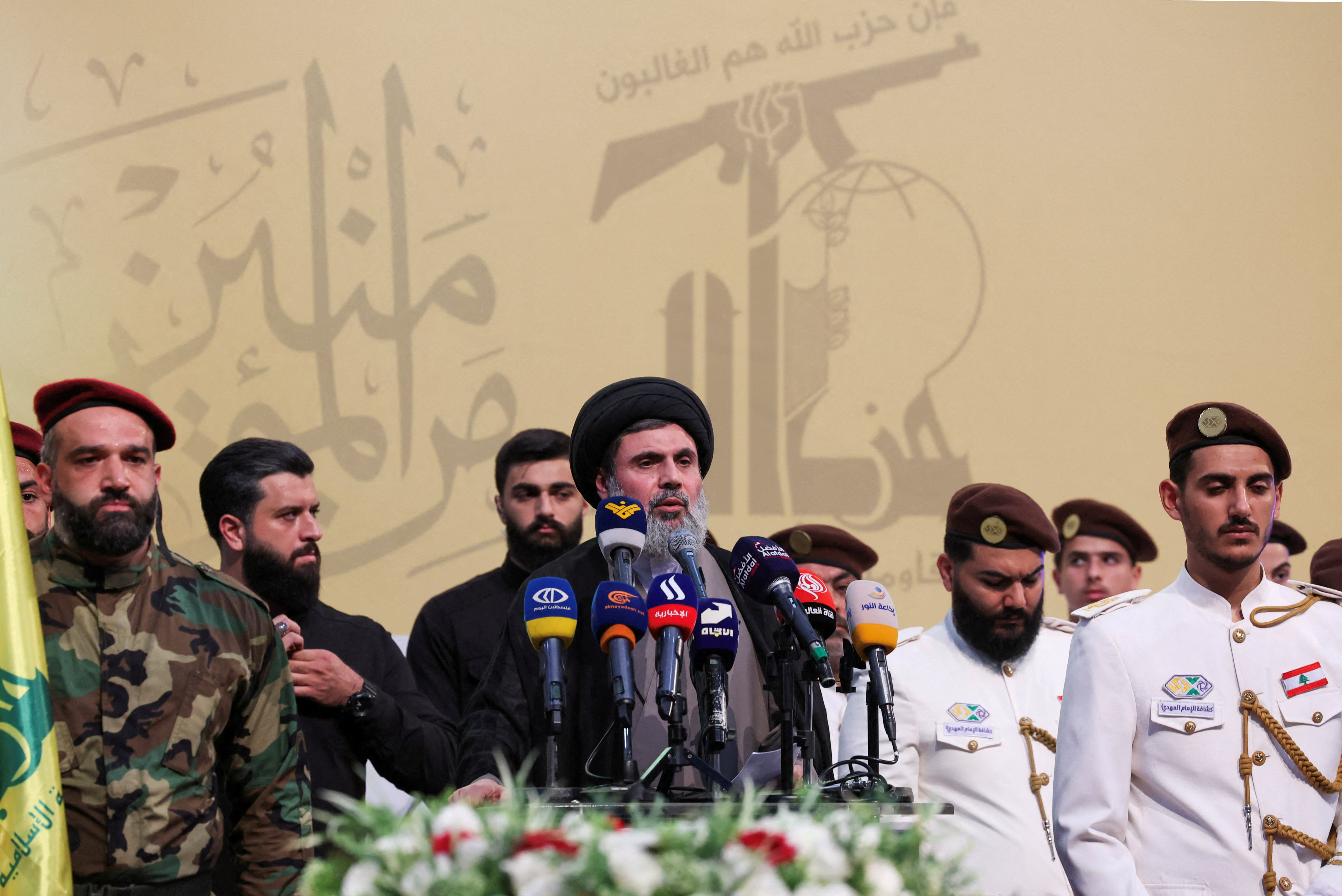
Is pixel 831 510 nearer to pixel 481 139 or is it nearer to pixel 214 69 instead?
pixel 481 139

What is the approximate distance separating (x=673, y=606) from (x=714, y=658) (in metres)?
0.12

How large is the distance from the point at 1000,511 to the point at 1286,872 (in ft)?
4.87

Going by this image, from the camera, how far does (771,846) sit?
5.17 ft

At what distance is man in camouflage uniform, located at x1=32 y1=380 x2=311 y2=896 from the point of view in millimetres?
3033

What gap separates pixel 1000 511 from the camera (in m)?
4.45

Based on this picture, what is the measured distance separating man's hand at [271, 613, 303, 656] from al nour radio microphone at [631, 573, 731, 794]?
1651 millimetres

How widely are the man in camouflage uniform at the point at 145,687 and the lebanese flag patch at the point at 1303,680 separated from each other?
2.26 metres

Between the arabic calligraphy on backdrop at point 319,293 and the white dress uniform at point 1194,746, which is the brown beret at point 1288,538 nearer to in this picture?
the white dress uniform at point 1194,746

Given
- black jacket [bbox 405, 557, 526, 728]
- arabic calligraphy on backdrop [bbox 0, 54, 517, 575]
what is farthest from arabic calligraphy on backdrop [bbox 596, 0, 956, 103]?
black jacket [bbox 405, 557, 526, 728]

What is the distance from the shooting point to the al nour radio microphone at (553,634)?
2.61 m

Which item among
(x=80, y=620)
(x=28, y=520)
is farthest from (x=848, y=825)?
(x=28, y=520)

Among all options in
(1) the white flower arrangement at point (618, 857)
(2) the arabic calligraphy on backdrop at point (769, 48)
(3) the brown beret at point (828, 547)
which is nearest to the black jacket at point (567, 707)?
(1) the white flower arrangement at point (618, 857)

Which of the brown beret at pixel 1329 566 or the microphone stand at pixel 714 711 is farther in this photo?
the brown beret at pixel 1329 566

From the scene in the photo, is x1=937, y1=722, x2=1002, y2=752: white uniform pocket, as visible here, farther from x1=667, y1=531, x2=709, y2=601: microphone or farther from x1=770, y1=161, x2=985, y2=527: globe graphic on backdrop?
x1=770, y1=161, x2=985, y2=527: globe graphic on backdrop
